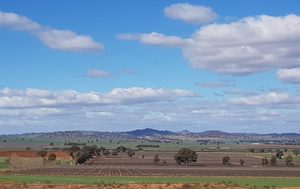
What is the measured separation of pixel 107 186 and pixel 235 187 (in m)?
16.1

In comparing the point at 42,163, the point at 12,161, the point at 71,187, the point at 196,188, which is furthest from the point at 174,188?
the point at 42,163

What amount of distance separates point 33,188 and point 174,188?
55.7ft

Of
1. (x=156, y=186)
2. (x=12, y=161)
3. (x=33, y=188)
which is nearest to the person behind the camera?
(x=33, y=188)

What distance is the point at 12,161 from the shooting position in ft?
538

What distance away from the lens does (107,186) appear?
6850 centimetres

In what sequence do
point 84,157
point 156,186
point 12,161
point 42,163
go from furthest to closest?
point 84,157 < point 42,163 < point 12,161 < point 156,186

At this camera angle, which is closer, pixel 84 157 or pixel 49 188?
pixel 49 188

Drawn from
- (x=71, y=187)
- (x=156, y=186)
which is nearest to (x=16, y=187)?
(x=71, y=187)

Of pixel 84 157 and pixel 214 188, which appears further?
pixel 84 157

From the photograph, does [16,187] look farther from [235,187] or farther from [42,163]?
[42,163]

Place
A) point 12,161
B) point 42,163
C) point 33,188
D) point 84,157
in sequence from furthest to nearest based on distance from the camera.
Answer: point 84,157
point 42,163
point 12,161
point 33,188

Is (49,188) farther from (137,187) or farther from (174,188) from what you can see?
(174,188)

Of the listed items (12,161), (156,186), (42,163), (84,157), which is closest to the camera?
(156,186)

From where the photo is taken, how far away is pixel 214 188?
66500 millimetres
